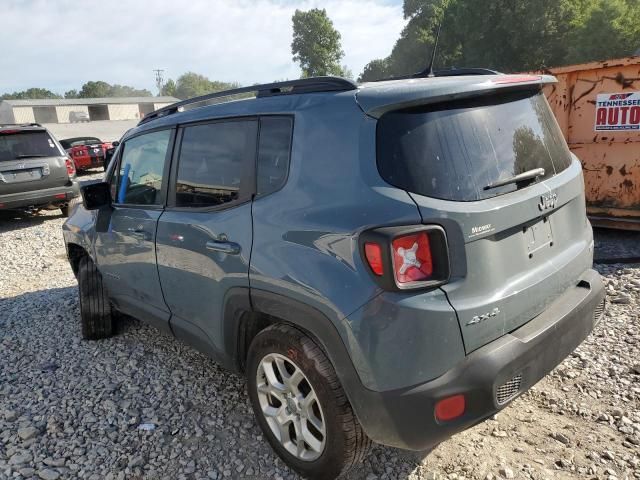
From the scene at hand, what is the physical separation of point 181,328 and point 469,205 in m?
2.00

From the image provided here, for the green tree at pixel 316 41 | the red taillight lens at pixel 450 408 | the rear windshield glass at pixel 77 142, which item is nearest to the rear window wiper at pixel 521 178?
the red taillight lens at pixel 450 408

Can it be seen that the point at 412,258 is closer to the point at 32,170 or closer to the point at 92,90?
the point at 32,170

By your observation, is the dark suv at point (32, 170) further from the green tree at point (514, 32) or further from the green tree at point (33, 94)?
the green tree at point (33, 94)

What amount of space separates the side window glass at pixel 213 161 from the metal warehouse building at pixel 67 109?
2386 inches

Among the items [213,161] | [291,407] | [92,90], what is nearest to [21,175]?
[213,161]

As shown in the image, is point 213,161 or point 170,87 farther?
point 170,87

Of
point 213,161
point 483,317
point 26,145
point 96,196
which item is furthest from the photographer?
point 26,145

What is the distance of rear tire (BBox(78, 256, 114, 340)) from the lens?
415 cm

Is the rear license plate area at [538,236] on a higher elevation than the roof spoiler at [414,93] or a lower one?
lower

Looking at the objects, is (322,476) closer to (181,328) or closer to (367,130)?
(181,328)

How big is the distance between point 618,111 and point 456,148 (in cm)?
476

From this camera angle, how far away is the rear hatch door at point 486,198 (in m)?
1.94

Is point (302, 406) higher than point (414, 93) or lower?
lower

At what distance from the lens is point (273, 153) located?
238cm
